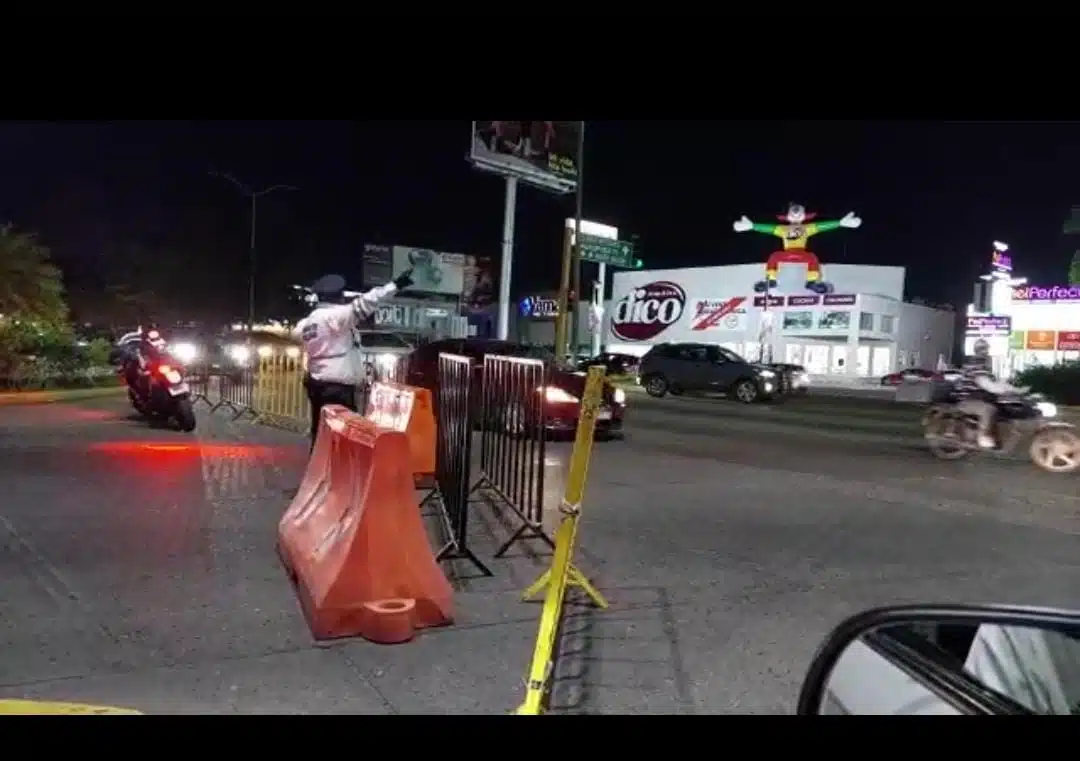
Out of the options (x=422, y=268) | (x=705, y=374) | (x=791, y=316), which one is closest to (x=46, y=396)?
(x=705, y=374)

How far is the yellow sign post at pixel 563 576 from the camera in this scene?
12.3ft

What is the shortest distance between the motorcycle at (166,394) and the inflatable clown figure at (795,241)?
4545 centimetres

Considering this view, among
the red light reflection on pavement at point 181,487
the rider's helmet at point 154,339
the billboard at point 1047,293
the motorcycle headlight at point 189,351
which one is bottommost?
the red light reflection on pavement at point 181,487

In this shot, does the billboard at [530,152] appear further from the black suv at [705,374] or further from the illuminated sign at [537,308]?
the illuminated sign at [537,308]

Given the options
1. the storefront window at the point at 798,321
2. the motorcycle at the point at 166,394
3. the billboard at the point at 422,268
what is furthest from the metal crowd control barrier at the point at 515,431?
the billboard at the point at 422,268

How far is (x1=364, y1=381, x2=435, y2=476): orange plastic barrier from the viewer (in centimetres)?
892

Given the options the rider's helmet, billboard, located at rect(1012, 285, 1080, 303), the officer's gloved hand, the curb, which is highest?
billboard, located at rect(1012, 285, 1080, 303)

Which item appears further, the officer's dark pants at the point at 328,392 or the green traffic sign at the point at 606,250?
the green traffic sign at the point at 606,250

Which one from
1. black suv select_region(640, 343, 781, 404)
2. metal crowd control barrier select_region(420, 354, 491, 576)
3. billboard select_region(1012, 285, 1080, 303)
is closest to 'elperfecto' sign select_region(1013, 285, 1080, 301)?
billboard select_region(1012, 285, 1080, 303)

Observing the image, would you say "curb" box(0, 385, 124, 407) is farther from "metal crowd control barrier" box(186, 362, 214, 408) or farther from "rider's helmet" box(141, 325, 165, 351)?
"rider's helmet" box(141, 325, 165, 351)

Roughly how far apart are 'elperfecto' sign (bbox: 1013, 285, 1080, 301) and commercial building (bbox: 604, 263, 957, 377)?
6489 millimetres

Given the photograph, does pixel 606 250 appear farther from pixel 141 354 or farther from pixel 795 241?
pixel 141 354

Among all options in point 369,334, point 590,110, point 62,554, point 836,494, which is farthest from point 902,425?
point 62,554
